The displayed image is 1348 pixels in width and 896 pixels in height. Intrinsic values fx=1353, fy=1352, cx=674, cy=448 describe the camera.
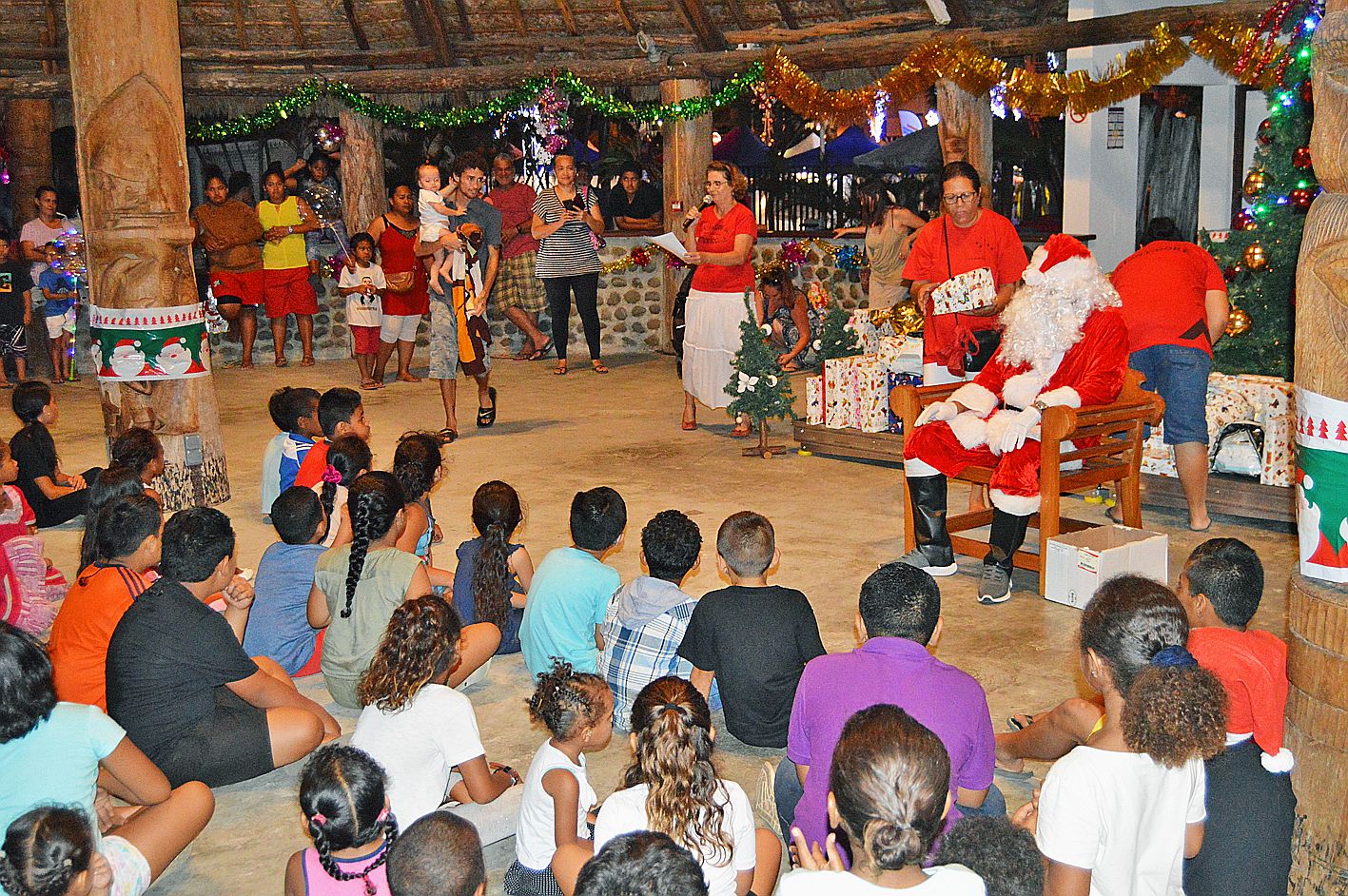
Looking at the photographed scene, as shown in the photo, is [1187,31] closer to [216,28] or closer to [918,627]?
[918,627]

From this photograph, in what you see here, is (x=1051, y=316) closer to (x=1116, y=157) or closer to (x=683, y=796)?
(x=683, y=796)

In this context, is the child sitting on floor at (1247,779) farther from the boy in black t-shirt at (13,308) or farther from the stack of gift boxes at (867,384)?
the boy in black t-shirt at (13,308)

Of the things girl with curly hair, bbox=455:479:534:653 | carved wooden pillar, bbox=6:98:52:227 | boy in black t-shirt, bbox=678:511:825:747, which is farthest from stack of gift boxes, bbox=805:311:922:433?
carved wooden pillar, bbox=6:98:52:227

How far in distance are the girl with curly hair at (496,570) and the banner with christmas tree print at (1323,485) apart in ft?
8.13

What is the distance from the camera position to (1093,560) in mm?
5332

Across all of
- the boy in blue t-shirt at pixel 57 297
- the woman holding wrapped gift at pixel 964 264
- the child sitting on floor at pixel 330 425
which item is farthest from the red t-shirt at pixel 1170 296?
the boy in blue t-shirt at pixel 57 297

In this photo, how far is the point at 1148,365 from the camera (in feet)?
22.0

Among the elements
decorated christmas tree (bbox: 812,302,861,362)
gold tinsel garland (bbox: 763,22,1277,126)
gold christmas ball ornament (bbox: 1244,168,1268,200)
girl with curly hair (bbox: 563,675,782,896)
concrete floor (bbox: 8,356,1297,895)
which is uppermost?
gold tinsel garland (bbox: 763,22,1277,126)

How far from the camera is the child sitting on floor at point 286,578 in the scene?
471 cm

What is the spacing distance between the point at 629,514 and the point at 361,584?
275 cm

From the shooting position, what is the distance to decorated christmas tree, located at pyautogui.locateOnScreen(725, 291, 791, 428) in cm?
848

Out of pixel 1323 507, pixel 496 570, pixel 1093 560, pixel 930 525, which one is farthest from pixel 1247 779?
pixel 930 525

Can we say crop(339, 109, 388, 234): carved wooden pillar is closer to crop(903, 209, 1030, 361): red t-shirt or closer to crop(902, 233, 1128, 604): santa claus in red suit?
crop(903, 209, 1030, 361): red t-shirt

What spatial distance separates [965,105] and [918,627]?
8.37m
